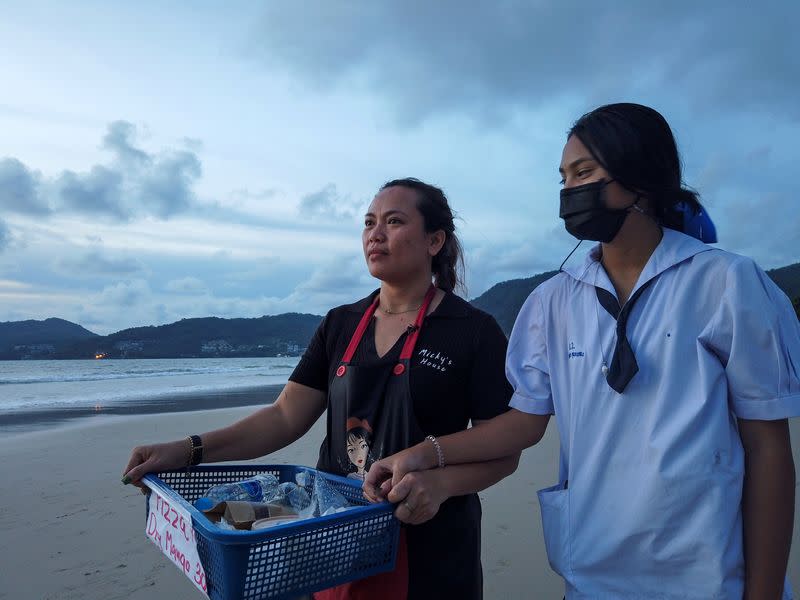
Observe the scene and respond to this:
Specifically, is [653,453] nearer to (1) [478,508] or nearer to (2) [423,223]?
(1) [478,508]

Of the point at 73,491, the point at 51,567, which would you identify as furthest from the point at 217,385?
the point at 51,567

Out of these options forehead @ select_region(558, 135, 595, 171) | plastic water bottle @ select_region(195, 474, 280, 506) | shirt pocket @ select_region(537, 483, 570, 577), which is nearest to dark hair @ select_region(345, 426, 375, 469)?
plastic water bottle @ select_region(195, 474, 280, 506)

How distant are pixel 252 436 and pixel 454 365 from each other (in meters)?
0.85

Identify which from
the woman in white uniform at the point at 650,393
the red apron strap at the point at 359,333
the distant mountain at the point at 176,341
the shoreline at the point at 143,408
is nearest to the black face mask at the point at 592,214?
the woman in white uniform at the point at 650,393

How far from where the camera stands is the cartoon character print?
6.84ft

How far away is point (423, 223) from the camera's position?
2.37 metres

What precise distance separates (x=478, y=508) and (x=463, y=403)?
0.39 metres

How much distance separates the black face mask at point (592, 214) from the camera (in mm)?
1687

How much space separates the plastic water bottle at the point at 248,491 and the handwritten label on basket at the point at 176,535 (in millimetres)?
106

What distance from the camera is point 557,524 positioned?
1.72 m

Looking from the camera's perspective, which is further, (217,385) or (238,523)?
(217,385)

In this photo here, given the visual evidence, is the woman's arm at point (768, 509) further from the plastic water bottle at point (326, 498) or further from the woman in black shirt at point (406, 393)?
the plastic water bottle at point (326, 498)

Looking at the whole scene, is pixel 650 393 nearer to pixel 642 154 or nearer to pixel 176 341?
pixel 642 154

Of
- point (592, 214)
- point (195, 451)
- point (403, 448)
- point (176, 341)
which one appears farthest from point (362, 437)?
point (176, 341)
